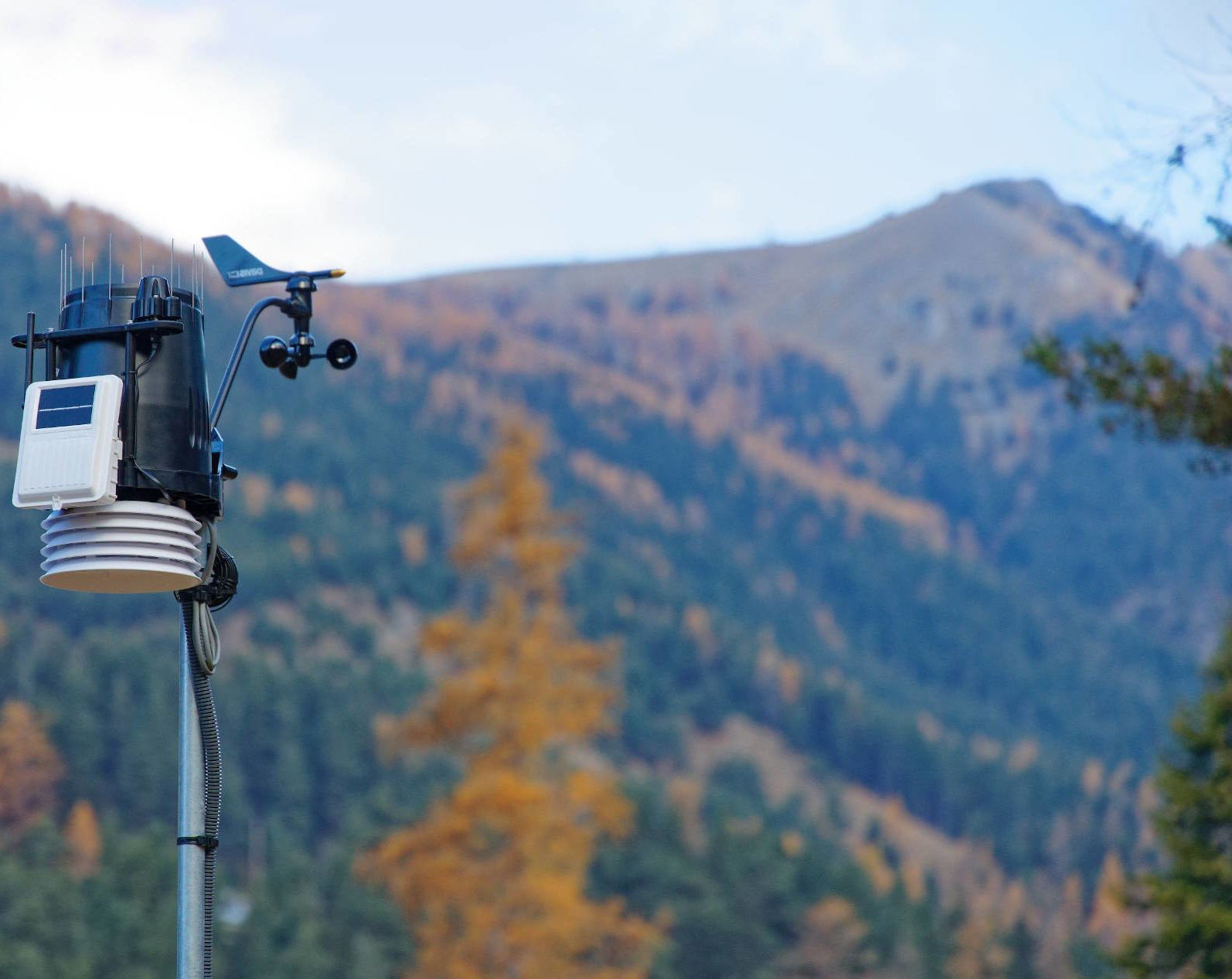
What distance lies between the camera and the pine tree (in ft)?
48.8

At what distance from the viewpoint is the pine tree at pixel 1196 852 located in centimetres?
1488

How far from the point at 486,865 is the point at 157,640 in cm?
10157

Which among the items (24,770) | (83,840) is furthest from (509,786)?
(24,770)

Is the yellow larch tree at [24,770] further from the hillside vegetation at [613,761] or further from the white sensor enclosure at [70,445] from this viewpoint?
the white sensor enclosure at [70,445]

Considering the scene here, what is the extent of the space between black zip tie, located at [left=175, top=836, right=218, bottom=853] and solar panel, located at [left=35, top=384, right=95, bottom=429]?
4.02ft

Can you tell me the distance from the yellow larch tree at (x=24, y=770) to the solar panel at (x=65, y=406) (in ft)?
279

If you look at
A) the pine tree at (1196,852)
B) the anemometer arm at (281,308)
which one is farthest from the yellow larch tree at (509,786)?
the anemometer arm at (281,308)

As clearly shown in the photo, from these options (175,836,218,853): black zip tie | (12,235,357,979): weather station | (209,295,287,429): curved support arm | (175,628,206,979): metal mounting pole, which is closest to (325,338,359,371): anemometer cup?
(209,295,287,429): curved support arm

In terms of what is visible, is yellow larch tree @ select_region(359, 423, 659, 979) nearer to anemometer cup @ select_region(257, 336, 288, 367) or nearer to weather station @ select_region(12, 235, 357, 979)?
anemometer cup @ select_region(257, 336, 288, 367)

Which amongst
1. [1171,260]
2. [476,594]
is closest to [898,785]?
[476,594]

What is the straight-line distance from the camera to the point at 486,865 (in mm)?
28297

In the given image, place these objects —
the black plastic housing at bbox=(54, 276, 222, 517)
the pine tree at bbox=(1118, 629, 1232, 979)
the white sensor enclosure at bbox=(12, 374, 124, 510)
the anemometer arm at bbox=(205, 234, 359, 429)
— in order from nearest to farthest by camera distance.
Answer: the white sensor enclosure at bbox=(12, 374, 124, 510), the black plastic housing at bbox=(54, 276, 222, 517), the anemometer arm at bbox=(205, 234, 359, 429), the pine tree at bbox=(1118, 629, 1232, 979)

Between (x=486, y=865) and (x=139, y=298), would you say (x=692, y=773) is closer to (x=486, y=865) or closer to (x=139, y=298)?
(x=486, y=865)

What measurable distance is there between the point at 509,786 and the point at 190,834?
22337mm
